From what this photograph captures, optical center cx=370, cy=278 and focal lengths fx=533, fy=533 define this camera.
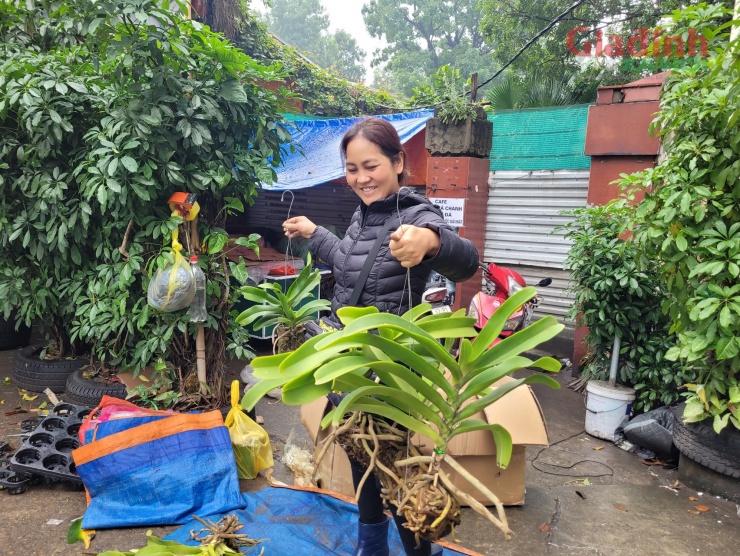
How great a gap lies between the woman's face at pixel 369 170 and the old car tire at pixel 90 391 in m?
2.90

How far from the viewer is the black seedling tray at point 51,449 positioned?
3041mm

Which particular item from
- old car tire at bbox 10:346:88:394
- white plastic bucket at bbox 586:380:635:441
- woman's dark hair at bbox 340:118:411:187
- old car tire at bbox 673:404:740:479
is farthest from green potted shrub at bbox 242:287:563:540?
old car tire at bbox 10:346:88:394

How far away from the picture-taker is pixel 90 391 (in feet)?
13.2

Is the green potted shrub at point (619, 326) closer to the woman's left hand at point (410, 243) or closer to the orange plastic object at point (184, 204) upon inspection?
the woman's left hand at point (410, 243)

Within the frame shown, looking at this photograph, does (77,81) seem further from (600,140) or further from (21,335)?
(600,140)

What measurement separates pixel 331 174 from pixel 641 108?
10.5 ft

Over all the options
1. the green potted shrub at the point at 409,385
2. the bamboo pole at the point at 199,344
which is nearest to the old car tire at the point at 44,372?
the bamboo pole at the point at 199,344

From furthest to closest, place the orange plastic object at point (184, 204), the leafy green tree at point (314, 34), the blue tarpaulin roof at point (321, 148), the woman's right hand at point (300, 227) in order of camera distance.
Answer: the leafy green tree at point (314, 34)
the blue tarpaulin roof at point (321, 148)
the orange plastic object at point (184, 204)
the woman's right hand at point (300, 227)

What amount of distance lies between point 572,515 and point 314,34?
2086 inches

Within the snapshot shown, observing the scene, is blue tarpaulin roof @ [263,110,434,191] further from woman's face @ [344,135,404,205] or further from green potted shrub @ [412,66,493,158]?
woman's face @ [344,135,404,205]

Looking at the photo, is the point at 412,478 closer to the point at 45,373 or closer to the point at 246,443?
the point at 246,443

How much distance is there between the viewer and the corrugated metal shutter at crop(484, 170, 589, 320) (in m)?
6.33

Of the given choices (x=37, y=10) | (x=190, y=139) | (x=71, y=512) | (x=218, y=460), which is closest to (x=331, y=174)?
(x=190, y=139)

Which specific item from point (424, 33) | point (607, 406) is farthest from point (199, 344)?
point (424, 33)
